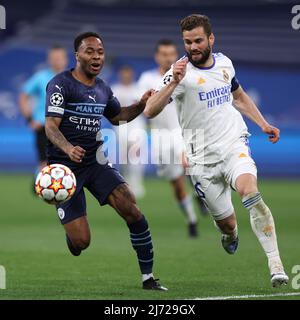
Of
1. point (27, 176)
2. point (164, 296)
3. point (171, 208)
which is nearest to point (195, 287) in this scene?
point (164, 296)

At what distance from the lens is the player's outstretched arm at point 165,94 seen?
29.1 feet

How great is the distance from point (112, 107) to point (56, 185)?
1.36 m

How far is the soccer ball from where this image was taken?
8.84 meters

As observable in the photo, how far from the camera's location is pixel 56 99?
9.12 meters

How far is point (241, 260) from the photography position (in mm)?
11656

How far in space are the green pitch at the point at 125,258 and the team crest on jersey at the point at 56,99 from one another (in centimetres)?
184

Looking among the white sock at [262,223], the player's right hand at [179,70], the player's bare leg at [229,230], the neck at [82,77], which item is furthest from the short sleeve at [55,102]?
the player's bare leg at [229,230]

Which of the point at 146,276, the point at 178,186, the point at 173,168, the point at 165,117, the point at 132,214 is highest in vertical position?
the point at 165,117

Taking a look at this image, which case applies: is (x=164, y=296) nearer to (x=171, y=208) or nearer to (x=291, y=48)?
(x=171, y=208)

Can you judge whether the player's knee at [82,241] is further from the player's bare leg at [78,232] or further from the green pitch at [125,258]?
the green pitch at [125,258]

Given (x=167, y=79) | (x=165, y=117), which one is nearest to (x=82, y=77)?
(x=167, y=79)

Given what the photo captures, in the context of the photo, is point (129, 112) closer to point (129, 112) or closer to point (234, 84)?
point (129, 112)

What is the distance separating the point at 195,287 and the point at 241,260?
2.45 meters

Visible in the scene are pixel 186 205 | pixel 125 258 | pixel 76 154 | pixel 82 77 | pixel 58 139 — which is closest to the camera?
pixel 76 154
